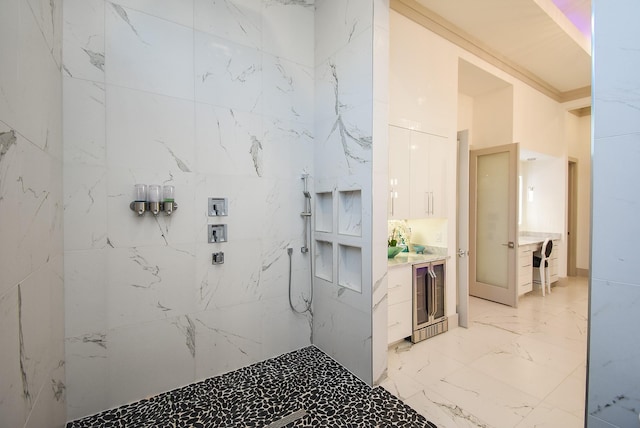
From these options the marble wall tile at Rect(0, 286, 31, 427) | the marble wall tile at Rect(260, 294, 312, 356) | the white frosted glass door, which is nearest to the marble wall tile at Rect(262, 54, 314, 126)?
the marble wall tile at Rect(260, 294, 312, 356)

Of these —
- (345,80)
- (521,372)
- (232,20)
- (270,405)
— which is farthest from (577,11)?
(270,405)

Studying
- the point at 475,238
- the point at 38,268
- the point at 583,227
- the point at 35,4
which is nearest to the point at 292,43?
the point at 35,4

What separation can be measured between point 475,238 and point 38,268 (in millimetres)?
4947

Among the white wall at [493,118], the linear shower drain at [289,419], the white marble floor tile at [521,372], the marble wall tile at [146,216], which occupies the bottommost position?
the white marble floor tile at [521,372]

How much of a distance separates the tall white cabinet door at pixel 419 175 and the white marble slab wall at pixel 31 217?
2.93 metres

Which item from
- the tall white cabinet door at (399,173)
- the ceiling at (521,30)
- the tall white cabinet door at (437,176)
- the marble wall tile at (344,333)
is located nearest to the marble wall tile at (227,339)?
the marble wall tile at (344,333)

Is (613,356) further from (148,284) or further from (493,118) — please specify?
(493,118)

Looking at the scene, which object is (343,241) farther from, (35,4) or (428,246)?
(35,4)

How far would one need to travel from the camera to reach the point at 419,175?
10.3ft

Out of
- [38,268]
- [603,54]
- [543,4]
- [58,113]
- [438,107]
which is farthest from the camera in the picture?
[438,107]

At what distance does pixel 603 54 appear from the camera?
111 centimetres

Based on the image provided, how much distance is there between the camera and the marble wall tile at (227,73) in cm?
233

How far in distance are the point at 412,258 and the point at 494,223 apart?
200 cm

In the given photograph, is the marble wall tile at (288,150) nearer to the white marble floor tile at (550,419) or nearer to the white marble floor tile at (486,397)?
the white marble floor tile at (486,397)
